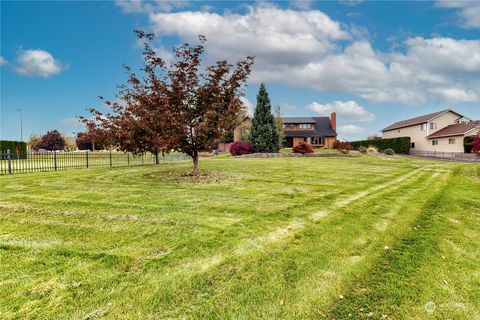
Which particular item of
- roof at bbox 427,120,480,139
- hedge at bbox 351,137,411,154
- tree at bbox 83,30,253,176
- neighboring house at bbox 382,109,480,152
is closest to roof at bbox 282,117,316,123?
hedge at bbox 351,137,411,154

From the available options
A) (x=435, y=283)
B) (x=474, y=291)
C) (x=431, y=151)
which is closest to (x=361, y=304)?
(x=435, y=283)

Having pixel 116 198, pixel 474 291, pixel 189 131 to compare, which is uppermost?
pixel 189 131

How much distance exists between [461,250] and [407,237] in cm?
80

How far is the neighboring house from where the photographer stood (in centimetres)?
4162

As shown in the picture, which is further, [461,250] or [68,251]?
[461,250]

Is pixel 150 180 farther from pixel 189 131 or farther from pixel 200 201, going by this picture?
pixel 200 201

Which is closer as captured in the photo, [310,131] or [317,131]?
[310,131]

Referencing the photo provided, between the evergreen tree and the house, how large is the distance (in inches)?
810

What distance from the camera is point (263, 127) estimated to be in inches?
1391

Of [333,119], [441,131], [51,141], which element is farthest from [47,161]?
[51,141]

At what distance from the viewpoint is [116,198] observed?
8055 mm

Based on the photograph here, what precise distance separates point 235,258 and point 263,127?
104ft

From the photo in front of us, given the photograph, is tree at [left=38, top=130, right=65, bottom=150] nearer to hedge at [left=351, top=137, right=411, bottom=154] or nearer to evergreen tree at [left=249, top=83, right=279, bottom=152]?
evergreen tree at [left=249, top=83, right=279, bottom=152]

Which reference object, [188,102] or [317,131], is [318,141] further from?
[188,102]
